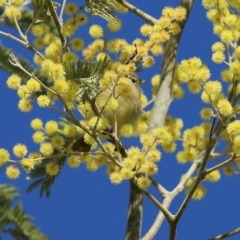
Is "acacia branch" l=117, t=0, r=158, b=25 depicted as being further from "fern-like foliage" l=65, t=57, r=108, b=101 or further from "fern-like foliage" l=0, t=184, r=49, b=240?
"fern-like foliage" l=0, t=184, r=49, b=240

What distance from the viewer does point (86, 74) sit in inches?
99.8

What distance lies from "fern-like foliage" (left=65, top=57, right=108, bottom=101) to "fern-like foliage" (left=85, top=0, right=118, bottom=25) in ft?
0.86

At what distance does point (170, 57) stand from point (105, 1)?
563mm

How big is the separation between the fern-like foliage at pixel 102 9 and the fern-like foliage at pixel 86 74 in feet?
0.86

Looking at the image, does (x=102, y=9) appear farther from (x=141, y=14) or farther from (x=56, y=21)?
(x=141, y=14)

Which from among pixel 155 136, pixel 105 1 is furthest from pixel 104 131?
pixel 105 1

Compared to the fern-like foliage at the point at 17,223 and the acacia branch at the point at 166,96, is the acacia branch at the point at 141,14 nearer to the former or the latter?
the acacia branch at the point at 166,96

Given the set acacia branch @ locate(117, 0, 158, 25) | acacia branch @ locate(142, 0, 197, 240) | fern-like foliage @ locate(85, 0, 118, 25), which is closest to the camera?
fern-like foliage @ locate(85, 0, 118, 25)

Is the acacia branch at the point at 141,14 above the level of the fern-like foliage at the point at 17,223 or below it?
above

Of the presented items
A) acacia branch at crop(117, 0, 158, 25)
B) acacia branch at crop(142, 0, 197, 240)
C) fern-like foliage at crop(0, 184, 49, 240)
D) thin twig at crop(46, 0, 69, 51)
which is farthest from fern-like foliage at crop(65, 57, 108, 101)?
fern-like foliage at crop(0, 184, 49, 240)

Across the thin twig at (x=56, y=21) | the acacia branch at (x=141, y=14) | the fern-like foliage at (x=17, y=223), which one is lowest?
the fern-like foliage at (x=17, y=223)

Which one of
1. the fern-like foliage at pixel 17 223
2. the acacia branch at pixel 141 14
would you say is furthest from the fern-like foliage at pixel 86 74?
the fern-like foliage at pixel 17 223

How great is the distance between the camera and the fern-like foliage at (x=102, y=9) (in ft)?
9.07

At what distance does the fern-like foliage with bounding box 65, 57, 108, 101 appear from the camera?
2.50 meters
